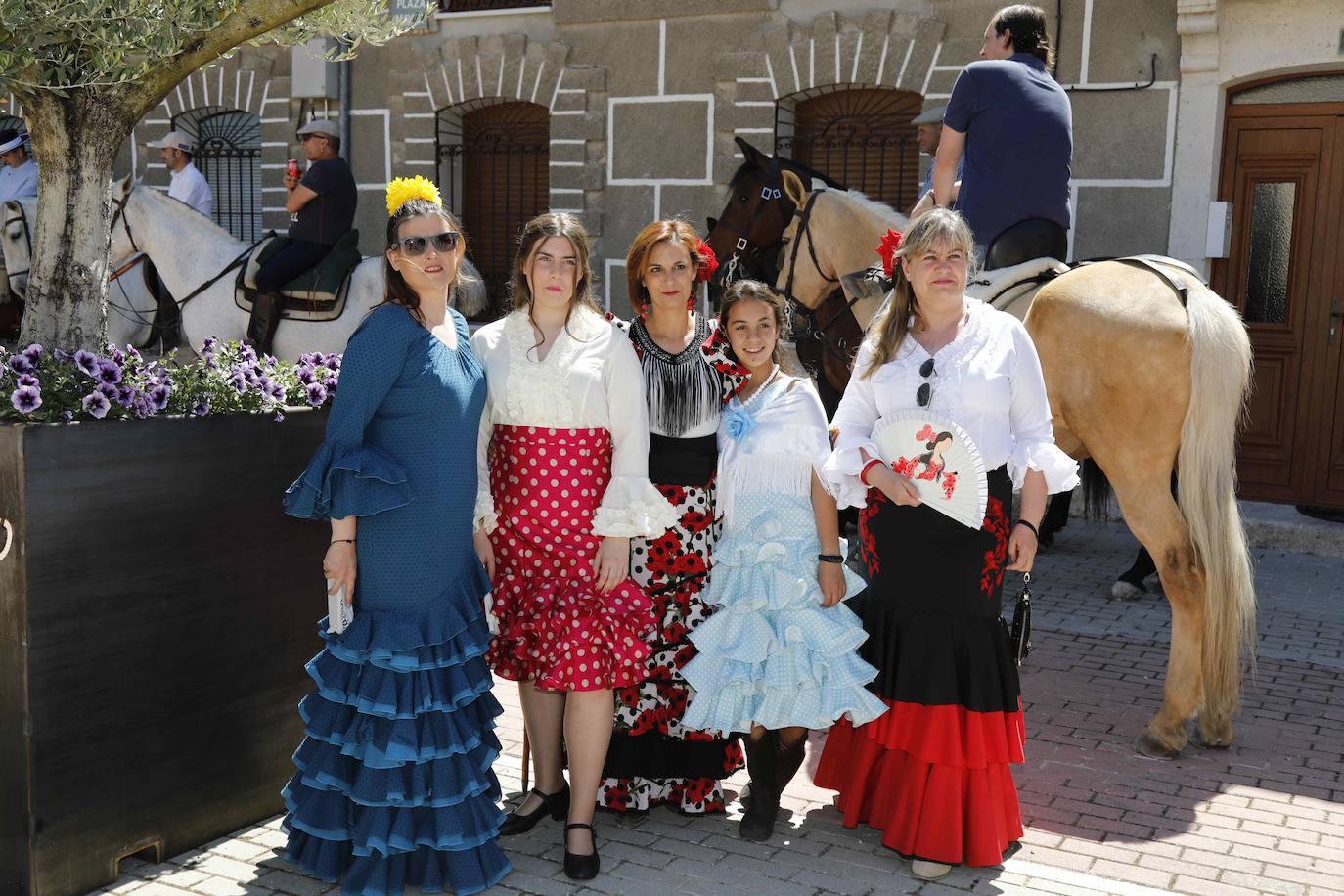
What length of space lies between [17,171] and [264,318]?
13.7ft

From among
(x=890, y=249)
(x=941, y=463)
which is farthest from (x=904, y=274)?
(x=941, y=463)

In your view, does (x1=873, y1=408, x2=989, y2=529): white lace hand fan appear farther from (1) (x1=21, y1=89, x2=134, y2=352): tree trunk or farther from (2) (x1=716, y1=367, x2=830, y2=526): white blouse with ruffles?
A: (1) (x1=21, y1=89, x2=134, y2=352): tree trunk

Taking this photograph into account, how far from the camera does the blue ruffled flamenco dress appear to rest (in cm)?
353

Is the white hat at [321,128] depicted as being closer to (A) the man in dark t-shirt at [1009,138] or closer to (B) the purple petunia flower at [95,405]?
(A) the man in dark t-shirt at [1009,138]

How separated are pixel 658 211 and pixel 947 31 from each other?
114 inches

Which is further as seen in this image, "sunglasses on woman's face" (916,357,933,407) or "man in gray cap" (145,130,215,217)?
"man in gray cap" (145,130,215,217)

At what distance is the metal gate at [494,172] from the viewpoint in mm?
12109

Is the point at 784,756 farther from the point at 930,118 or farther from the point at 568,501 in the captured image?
the point at 930,118

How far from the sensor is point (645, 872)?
3834mm

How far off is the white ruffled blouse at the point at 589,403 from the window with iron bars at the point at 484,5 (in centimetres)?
848

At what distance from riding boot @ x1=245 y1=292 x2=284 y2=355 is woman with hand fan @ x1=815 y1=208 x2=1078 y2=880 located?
5590mm

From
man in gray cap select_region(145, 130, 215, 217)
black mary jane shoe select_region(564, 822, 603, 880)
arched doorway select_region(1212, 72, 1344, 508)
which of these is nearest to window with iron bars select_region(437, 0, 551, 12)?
man in gray cap select_region(145, 130, 215, 217)

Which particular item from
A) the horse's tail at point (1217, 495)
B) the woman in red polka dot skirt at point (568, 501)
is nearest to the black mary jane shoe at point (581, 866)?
the woman in red polka dot skirt at point (568, 501)

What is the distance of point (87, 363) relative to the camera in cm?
362
